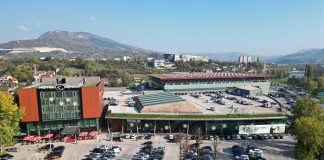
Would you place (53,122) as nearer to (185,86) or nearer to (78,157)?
(78,157)

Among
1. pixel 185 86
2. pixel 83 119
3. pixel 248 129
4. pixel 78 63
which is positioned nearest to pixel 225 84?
pixel 185 86

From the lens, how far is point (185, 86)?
82312 millimetres

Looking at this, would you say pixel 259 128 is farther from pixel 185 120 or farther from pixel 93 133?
pixel 93 133

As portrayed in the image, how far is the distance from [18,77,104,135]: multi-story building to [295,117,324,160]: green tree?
1290 inches

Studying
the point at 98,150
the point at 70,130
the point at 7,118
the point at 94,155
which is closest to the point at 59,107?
the point at 70,130

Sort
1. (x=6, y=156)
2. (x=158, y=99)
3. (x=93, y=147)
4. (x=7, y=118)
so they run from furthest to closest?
(x=158, y=99) → (x=93, y=147) → (x=7, y=118) → (x=6, y=156)

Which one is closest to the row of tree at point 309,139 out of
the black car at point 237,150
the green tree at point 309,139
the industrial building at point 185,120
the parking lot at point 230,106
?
the green tree at point 309,139

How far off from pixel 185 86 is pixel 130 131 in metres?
32.8

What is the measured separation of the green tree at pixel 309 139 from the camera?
37.1m

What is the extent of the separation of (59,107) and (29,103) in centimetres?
496

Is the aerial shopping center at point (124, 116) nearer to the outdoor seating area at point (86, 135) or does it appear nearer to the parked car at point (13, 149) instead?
the outdoor seating area at point (86, 135)

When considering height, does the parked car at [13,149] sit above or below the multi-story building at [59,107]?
below

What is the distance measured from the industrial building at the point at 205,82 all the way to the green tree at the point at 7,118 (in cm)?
4243

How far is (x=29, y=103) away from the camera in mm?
49000
